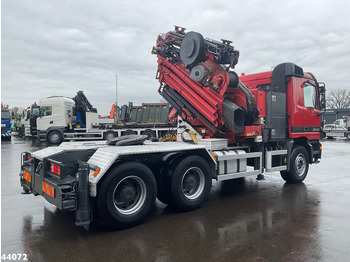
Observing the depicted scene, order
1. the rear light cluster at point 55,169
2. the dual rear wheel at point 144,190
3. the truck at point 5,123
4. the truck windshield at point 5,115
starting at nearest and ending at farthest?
1. the dual rear wheel at point 144,190
2. the rear light cluster at point 55,169
3. the truck at point 5,123
4. the truck windshield at point 5,115

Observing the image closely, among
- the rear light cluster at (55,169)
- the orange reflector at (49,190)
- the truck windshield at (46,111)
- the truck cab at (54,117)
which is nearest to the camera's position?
the orange reflector at (49,190)

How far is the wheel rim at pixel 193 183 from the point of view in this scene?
17.7ft

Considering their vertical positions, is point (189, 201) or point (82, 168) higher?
point (82, 168)

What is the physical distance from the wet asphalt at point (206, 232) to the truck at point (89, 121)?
11.9 m

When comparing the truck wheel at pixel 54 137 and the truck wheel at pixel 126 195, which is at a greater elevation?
the truck wheel at pixel 54 137

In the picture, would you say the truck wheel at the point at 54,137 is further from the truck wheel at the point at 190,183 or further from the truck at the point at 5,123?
the truck wheel at the point at 190,183

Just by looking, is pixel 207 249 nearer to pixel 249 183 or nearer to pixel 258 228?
pixel 258 228

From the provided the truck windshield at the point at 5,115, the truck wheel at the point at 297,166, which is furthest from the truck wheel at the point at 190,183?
the truck windshield at the point at 5,115

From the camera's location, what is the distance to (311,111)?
26.3ft

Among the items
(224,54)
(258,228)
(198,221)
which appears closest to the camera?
(258,228)

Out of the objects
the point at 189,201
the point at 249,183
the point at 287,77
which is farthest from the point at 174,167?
the point at 287,77

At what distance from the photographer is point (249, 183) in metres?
7.86

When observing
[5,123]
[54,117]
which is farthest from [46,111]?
[5,123]

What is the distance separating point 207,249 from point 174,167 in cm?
173
